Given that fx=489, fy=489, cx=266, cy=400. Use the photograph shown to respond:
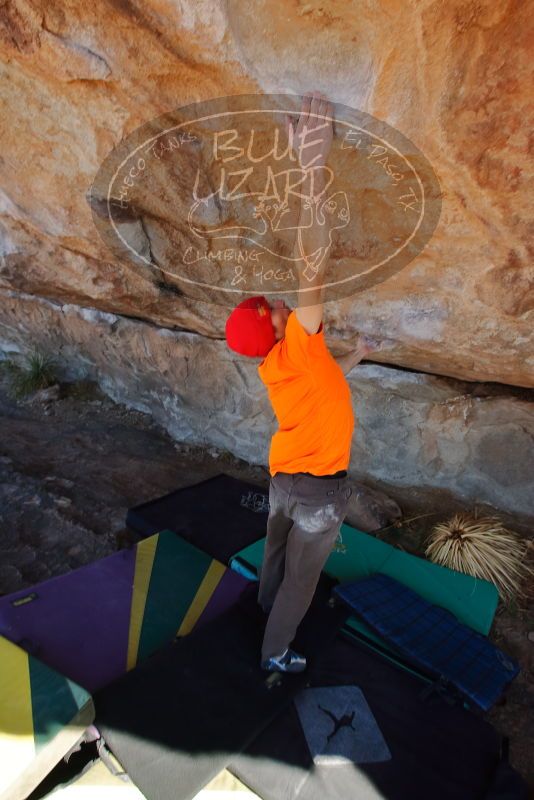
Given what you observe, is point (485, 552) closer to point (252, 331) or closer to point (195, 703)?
point (195, 703)

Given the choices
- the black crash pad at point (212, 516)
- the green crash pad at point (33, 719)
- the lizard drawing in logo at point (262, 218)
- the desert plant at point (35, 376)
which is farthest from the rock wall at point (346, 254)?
the green crash pad at point (33, 719)

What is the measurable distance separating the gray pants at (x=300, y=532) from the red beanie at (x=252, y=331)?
1.75ft

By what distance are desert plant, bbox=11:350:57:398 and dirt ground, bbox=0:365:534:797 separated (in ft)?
0.49

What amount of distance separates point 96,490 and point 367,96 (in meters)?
3.29

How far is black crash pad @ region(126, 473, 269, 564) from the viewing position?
3091mm

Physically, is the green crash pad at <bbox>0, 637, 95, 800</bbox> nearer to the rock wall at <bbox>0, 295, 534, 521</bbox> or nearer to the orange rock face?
the orange rock face

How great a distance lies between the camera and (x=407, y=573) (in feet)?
9.38

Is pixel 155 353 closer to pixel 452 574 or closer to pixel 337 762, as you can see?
pixel 452 574

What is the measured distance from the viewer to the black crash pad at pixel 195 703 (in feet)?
5.57

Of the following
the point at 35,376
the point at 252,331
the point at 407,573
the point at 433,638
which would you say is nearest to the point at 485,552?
the point at 407,573

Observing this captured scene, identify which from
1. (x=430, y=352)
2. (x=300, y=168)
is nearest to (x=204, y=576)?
(x=430, y=352)

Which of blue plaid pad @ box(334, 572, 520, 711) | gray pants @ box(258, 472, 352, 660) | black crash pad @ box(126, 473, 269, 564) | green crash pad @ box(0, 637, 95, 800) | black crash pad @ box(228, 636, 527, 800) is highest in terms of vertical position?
gray pants @ box(258, 472, 352, 660)

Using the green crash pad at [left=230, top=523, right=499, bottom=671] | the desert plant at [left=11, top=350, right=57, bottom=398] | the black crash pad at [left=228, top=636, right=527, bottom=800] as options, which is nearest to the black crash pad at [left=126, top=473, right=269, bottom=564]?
the green crash pad at [left=230, top=523, right=499, bottom=671]

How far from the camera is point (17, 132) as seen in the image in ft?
8.40
